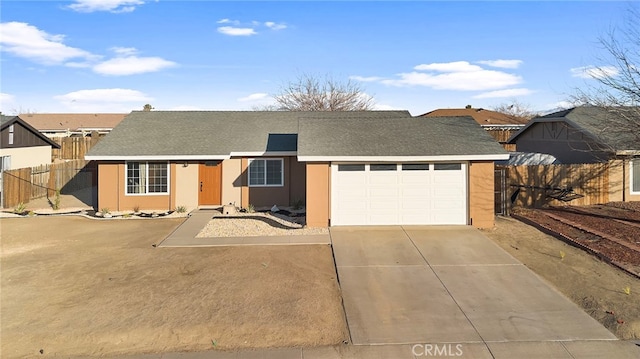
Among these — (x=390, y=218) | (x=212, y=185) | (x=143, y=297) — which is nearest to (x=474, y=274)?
(x=390, y=218)

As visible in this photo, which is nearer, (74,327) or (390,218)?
(74,327)

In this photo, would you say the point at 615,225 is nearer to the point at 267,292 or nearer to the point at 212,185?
the point at 267,292

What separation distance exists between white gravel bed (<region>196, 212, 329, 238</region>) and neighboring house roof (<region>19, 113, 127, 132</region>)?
4260 centimetres

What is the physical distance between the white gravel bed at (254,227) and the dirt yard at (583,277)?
590 centimetres

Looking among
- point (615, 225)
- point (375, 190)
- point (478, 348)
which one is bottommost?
point (478, 348)

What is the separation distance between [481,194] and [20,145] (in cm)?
2363

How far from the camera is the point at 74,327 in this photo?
23.2 feet

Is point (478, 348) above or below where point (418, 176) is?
below

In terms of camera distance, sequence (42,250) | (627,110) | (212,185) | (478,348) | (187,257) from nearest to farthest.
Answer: (478,348)
(187,257)
(42,250)
(627,110)
(212,185)

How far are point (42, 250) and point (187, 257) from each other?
14.5 ft

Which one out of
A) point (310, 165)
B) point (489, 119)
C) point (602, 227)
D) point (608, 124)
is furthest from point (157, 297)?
point (489, 119)

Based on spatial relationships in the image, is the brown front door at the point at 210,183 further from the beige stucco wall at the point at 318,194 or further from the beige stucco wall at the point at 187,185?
the beige stucco wall at the point at 318,194

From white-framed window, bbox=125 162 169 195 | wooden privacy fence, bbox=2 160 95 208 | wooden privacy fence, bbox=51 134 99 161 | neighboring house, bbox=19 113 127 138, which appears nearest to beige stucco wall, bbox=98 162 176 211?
white-framed window, bbox=125 162 169 195

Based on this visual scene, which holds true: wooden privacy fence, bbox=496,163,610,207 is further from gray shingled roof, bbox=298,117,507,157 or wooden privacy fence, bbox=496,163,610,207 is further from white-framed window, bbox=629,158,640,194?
gray shingled roof, bbox=298,117,507,157
